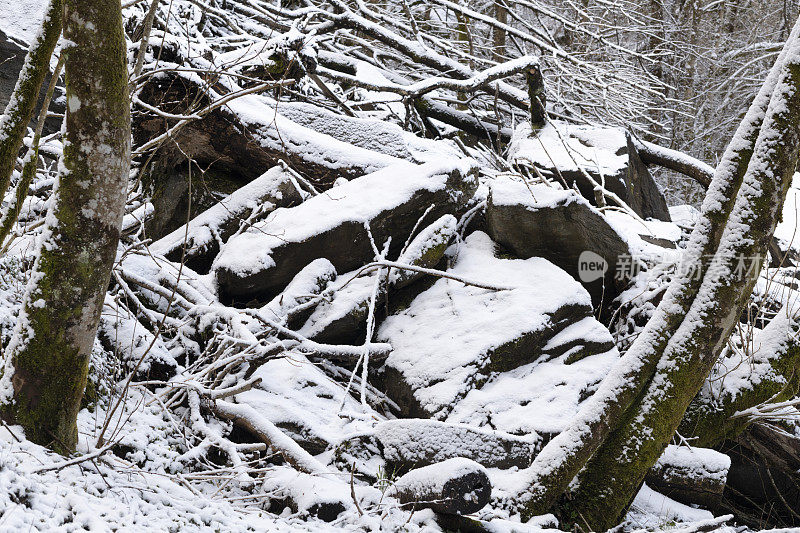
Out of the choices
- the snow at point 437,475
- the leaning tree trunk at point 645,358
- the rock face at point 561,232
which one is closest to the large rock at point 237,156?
the rock face at point 561,232

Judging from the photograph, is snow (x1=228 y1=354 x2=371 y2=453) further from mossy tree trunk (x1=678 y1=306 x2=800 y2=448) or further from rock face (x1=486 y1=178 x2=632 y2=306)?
mossy tree trunk (x1=678 y1=306 x2=800 y2=448)

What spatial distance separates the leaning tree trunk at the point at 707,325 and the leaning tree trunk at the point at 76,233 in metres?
2.27

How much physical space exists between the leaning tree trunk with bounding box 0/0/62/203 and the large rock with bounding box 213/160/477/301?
6.87ft

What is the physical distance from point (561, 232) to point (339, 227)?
152cm

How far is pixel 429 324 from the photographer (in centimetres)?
431

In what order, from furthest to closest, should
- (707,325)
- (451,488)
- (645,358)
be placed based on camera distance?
(645,358)
(707,325)
(451,488)

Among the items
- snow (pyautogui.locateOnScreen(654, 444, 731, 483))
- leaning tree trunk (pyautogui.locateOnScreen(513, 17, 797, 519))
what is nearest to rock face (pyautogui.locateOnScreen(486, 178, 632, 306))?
snow (pyautogui.locateOnScreen(654, 444, 731, 483))

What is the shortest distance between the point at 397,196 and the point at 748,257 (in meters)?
2.26

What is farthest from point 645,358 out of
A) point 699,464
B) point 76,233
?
point 76,233

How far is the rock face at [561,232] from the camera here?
4.54m

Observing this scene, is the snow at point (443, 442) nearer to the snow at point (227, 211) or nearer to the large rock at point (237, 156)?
the snow at point (227, 211)

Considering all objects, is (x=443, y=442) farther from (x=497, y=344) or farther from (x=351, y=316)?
(x=351, y=316)

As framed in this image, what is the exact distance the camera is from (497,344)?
400 centimetres

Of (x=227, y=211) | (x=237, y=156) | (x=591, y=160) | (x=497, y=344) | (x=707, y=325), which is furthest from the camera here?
(x=591, y=160)
